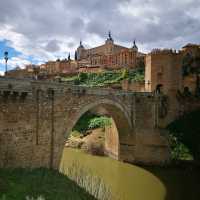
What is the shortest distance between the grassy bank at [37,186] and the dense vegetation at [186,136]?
12.4m

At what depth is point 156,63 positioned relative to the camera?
28375mm

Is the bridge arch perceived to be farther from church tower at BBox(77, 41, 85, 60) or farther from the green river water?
church tower at BBox(77, 41, 85, 60)

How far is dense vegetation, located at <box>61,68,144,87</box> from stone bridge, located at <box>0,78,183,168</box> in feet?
64.0

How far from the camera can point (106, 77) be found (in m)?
49.1

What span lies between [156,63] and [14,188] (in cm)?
1986

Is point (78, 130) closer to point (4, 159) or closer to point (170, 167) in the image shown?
point (170, 167)

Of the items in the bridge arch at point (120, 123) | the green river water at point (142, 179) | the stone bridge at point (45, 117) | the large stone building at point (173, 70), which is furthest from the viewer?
the large stone building at point (173, 70)

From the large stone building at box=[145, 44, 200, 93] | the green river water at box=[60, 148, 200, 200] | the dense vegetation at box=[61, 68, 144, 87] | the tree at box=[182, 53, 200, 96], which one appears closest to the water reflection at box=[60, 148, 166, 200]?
the green river water at box=[60, 148, 200, 200]

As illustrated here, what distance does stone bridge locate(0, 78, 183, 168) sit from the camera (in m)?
14.0

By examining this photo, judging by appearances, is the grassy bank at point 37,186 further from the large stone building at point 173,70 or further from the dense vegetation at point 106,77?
the dense vegetation at point 106,77

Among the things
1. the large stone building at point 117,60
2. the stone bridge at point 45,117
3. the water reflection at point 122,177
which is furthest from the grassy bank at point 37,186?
the large stone building at point 117,60

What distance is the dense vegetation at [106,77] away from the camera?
4528cm


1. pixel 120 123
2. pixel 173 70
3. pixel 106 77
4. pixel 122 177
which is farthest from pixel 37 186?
pixel 106 77

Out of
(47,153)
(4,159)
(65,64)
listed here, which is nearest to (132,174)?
(47,153)
